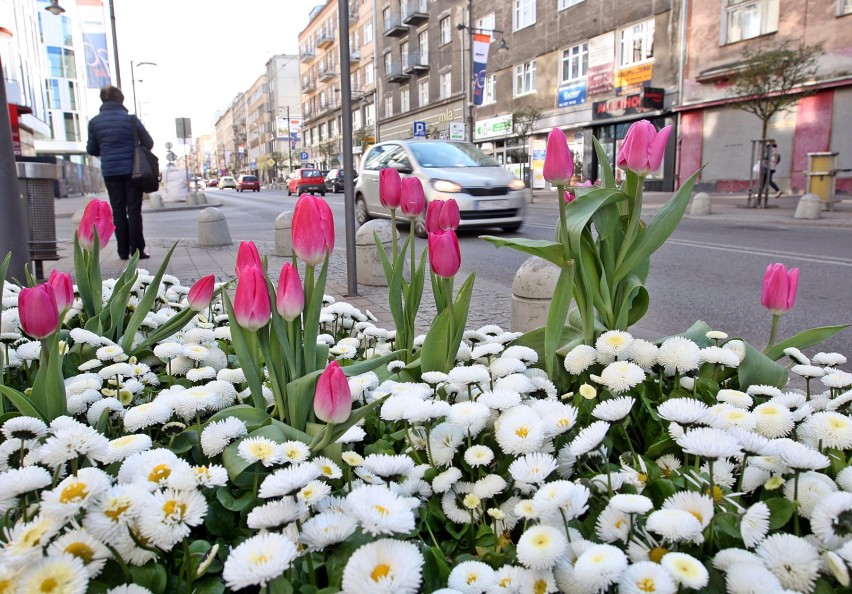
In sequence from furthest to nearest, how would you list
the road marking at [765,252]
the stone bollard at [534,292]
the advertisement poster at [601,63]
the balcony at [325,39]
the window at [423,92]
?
1. the balcony at [325,39]
2. the window at [423,92]
3. the advertisement poster at [601,63]
4. the road marking at [765,252]
5. the stone bollard at [534,292]

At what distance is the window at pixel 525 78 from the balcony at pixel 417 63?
10.2 m

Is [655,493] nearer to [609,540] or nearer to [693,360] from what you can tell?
[609,540]

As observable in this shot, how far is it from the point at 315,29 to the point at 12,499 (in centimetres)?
7126

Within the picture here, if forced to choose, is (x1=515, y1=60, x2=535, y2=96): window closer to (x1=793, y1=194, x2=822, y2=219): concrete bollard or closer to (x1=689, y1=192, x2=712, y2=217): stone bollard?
(x1=689, y1=192, x2=712, y2=217): stone bollard

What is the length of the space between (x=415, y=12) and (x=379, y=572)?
140 ft

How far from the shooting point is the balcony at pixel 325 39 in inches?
2354

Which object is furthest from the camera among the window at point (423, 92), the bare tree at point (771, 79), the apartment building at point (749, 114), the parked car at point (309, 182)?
the window at point (423, 92)

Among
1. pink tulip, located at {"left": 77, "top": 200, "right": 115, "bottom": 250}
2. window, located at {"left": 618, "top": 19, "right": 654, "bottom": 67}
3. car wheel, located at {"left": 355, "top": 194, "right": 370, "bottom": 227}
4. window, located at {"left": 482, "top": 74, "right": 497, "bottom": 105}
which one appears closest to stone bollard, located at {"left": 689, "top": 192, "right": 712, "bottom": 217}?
car wheel, located at {"left": 355, "top": 194, "right": 370, "bottom": 227}

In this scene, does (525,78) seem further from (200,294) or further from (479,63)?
(200,294)

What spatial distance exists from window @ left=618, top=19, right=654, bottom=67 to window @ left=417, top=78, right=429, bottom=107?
17.2 metres

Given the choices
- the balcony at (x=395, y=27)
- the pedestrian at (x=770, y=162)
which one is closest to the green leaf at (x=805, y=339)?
the pedestrian at (x=770, y=162)

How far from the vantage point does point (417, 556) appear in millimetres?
850

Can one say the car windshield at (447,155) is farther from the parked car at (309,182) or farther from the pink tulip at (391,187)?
the parked car at (309,182)

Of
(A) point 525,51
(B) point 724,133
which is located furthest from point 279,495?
(A) point 525,51
